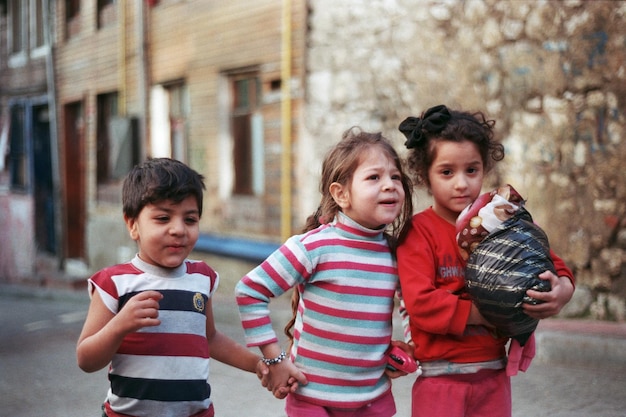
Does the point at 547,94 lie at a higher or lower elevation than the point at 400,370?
higher

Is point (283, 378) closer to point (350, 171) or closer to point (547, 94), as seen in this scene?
point (350, 171)

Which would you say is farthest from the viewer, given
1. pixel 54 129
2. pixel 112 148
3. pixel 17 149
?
pixel 17 149

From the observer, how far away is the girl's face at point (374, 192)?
8.83 feet

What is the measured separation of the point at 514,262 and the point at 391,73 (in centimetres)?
654

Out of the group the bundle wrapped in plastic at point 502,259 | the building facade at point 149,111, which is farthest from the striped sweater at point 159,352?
the building facade at point 149,111

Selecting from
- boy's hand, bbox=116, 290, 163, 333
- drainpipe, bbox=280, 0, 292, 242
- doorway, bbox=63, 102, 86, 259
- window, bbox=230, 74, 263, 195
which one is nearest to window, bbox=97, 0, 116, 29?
doorway, bbox=63, 102, 86, 259

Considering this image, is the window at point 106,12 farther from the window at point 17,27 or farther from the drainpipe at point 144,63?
the window at point 17,27

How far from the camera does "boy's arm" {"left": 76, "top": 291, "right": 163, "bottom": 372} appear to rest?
2.34m

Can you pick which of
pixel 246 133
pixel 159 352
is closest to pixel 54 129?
pixel 246 133

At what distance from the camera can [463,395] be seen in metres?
2.69

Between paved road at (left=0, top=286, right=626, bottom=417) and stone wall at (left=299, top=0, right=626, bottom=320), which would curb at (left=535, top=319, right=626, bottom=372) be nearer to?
paved road at (left=0, top=286, right=626, bottom=417)

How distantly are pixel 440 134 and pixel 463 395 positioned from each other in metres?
0.86

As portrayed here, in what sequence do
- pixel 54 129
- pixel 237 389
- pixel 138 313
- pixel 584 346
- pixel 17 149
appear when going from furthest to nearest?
pixel 17 149
pixel 54 129
pixel 584 346
pixel 237 389
pixel 138 313

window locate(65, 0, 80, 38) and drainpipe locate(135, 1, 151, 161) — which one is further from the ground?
window locate(65, 0, 80, 38)
